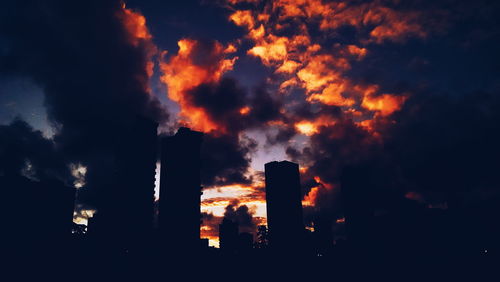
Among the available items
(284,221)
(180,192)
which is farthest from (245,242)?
(180,192)

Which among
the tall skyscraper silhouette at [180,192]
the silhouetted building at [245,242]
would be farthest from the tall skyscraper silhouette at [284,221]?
the tall skyscraper silhouette at [180,192]

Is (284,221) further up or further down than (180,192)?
further down

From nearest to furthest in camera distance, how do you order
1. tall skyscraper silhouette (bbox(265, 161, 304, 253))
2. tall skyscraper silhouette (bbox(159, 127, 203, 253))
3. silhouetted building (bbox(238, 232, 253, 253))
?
tall skyscraper silhouette (bbox(159, 127, 203, 253))
tall skyscraper silhouette (bbox(265, 161, 304, 253))
silhouetted building (bbox(238, 232, 253, 253))

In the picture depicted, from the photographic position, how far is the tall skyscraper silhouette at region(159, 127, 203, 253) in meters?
160

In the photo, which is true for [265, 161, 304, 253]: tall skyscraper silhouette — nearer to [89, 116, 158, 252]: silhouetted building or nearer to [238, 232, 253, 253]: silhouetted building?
[238, 232, 253, 253]: silhouetted building

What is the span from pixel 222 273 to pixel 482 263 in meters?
108

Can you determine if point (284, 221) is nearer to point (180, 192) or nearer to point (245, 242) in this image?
point (245, 242)

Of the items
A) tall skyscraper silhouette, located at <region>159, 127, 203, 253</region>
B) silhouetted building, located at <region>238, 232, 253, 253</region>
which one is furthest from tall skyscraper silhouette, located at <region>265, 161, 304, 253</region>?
tall skyscraper silhouette, located at <region>159, 127, 203, 253</region>

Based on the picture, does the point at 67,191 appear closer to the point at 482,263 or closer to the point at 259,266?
the point at 259,266

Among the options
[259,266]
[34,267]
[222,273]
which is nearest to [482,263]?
[259,266]

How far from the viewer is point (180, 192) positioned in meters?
173

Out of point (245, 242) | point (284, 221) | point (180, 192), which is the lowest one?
point (245, 242)

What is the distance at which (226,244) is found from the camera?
197 m

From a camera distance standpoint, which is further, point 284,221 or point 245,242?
point 245,242
